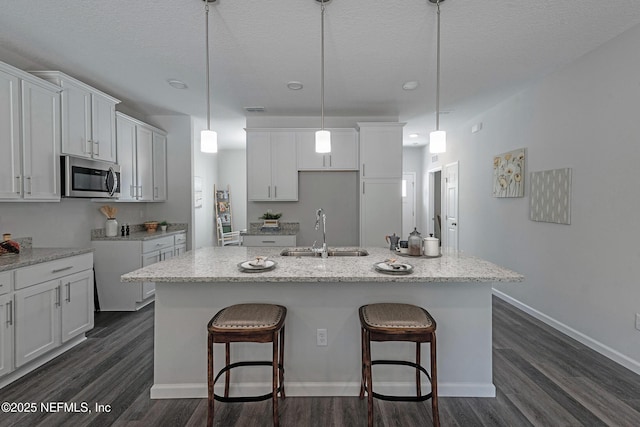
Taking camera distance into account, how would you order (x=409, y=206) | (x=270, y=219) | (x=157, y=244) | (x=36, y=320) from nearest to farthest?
(x=36, y=320) < (x=157, y=244) < (x=270, y=219) < (x=409, y=206)

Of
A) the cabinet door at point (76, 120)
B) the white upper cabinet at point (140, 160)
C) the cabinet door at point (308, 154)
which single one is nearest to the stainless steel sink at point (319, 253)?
the cabinet door at point (308, 154)

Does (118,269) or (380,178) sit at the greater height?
(380,178)

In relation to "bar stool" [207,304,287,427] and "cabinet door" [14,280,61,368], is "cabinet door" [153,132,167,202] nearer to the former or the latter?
"cabinet door" [14,280,61,368]

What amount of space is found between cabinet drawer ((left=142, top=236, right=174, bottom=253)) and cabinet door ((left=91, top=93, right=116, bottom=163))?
3.48 ft

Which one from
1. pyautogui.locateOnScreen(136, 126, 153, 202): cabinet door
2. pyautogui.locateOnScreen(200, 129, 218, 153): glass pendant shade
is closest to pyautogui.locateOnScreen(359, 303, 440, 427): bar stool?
pyautogui.locateOnScreen(200, 129, 218, 153): glass pendant shade

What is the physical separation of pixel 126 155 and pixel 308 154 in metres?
2.41

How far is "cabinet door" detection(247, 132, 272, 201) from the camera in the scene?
4734 millimetres

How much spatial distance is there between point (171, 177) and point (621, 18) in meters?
5.35

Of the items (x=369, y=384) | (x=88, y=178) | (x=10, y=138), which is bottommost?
(x=369, y=384)

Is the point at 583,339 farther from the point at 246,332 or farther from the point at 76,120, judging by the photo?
the point at 76,120

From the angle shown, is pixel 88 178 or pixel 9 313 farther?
pixel 88 178

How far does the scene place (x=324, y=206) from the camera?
198 inches

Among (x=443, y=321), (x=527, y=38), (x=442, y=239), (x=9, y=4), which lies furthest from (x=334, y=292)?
(x=442, y=239)

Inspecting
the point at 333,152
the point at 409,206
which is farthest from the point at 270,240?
the point at 409,206
